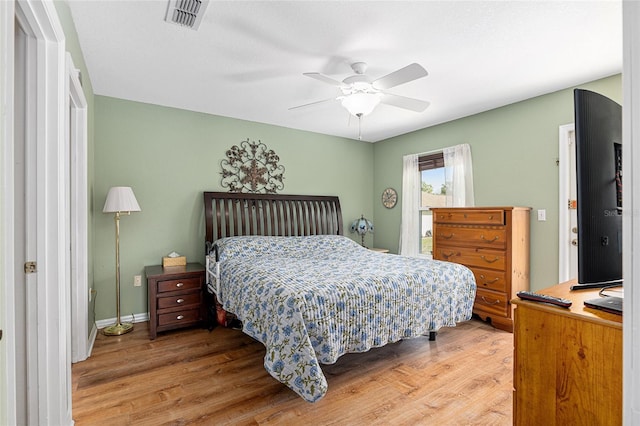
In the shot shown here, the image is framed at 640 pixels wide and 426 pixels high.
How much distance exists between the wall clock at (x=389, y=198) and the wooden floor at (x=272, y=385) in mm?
2549

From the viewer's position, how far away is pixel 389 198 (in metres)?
5.39

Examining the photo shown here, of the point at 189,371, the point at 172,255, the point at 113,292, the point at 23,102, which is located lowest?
the point at 189,371

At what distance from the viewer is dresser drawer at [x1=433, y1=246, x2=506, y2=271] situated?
348cm

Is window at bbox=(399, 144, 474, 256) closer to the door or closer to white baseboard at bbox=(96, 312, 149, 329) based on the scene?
the door

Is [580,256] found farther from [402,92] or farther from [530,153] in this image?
[530,153]

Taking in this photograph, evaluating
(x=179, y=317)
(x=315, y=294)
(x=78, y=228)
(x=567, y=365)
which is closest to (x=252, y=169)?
(x=179, y=317)

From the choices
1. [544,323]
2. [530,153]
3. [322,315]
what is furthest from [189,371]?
[530,153]

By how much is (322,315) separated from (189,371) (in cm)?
123

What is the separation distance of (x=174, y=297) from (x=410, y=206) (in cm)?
341

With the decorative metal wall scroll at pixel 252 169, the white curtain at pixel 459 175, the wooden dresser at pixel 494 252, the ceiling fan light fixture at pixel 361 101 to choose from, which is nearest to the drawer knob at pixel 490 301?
the wooden dresser at pixel 494 252

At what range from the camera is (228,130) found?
4.24m

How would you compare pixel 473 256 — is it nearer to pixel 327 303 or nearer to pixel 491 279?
pixel 491 279

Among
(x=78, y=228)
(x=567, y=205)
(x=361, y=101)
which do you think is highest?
(x=361, y=101)
